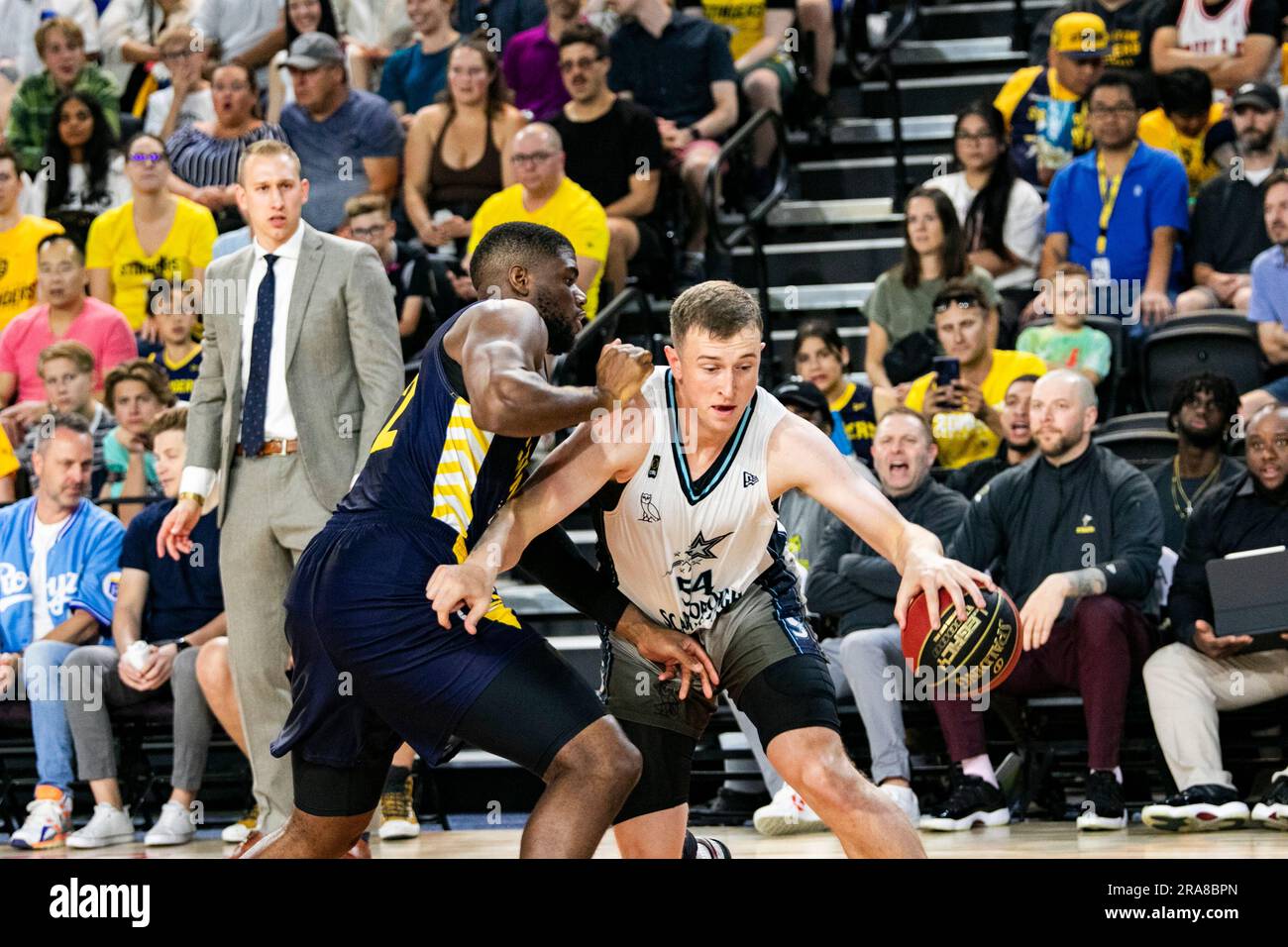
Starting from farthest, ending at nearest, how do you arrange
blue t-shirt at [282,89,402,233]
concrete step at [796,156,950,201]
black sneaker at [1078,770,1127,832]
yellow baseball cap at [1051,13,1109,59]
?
concrete step at [796,156,950,201] → blue t-shirt at [282,89,402,233] → yellow baseball cap at [1051,13,1109,59] → black sneaker at [1078,770,1127,832]

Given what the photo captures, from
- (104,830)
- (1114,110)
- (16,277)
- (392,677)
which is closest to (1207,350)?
(1114,110)

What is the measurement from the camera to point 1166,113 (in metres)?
9.03

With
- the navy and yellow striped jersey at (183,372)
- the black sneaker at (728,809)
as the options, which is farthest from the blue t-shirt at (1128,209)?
the navy and yellow striped jersey at (183,372)

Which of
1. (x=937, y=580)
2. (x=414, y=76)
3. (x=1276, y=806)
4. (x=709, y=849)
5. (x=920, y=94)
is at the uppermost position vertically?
(x=414, y=76)

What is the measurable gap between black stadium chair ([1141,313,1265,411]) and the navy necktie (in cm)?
375

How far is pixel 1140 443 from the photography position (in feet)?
24.9

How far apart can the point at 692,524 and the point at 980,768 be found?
2.61m

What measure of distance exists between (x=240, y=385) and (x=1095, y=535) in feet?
9.88

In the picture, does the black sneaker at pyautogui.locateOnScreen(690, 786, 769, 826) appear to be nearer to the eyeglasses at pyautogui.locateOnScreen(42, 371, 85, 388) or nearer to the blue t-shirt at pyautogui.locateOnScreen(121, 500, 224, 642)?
the blue t-shirt at pyautogui.locateOnScreen(121, 500, 224, 642)

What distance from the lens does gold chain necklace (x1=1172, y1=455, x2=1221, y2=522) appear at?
23.4ft

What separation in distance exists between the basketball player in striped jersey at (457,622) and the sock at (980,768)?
9.58ft

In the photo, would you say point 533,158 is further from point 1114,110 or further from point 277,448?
point 277,448

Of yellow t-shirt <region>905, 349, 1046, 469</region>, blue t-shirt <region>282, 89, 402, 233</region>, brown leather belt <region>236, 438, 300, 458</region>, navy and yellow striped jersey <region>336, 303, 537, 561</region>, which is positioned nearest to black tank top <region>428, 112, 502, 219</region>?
blue t-shirt <region>282, 89, 402, 233</region>
